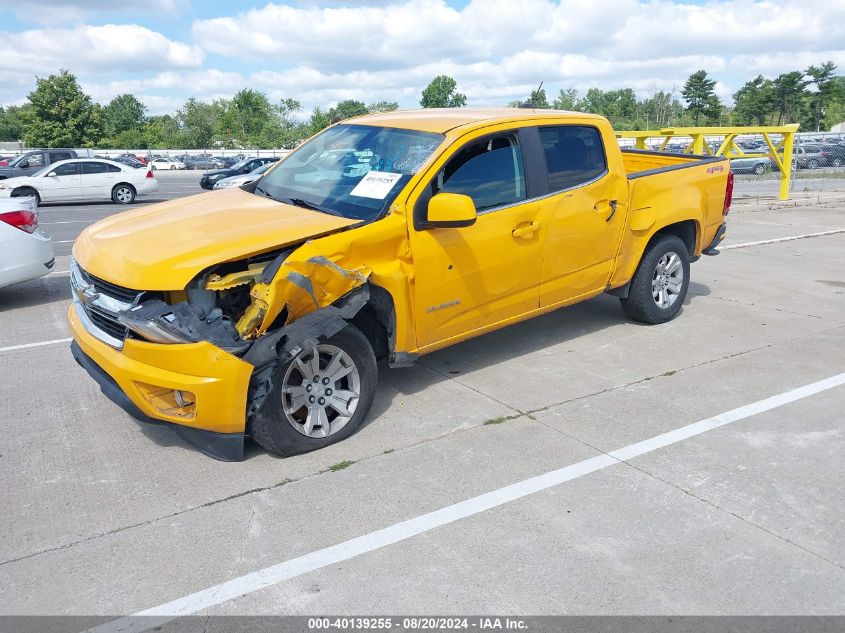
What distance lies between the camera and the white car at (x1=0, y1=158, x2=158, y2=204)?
69.1ft

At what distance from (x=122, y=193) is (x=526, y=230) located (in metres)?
20.2

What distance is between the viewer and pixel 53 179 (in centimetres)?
2141

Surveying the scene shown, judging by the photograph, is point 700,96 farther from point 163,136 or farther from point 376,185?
point 376,185

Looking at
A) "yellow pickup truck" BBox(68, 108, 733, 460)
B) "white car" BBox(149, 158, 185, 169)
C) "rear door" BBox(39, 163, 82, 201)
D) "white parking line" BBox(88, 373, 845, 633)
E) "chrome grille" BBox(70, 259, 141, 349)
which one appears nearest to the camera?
"white parking line" BBox(88, 373, 845, 633)

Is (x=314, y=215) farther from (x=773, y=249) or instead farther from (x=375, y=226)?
(x=773, y=249)

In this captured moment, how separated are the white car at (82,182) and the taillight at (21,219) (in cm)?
1440

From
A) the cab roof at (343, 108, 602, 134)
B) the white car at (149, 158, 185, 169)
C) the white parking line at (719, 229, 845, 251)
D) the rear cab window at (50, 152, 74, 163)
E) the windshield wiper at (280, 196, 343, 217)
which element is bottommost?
the white car at (149, 158, 185, 169)

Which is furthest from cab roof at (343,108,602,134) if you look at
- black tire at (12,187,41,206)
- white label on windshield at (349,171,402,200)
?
black tire at (12,187,41,206)

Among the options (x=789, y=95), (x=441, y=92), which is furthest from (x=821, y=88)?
(x=441, y=92)

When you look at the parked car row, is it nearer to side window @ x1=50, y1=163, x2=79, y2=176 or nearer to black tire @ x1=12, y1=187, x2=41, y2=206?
side window @ x1=50, y1=163, x2=79, y2=176

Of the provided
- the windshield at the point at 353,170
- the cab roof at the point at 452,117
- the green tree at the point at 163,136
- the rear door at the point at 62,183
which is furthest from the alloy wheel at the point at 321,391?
the green tree at the point at 163,136

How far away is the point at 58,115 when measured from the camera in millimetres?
61125

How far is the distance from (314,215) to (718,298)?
A: 16.7 ft

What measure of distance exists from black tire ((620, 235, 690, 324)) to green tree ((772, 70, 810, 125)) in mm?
74311
